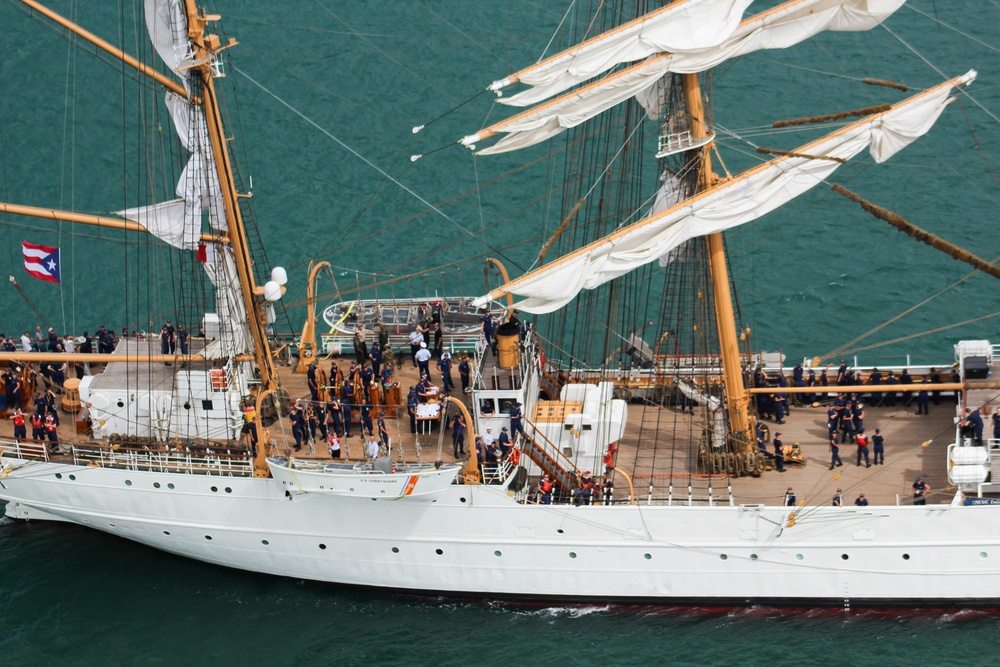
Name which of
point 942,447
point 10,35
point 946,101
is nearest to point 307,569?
point 942,447

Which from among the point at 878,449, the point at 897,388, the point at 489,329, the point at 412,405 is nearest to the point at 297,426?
the point at 412,405

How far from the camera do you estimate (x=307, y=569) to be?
4491 centimetres

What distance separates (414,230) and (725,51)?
895 inches

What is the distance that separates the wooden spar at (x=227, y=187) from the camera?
42.1 meters

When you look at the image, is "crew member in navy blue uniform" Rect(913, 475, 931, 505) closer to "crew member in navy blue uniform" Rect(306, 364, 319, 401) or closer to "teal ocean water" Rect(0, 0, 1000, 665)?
"teal ocean water" Rect(0, 0, 1000, 665)

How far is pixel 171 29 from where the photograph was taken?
1687 inches

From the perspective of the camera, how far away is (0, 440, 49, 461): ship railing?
45.1 m

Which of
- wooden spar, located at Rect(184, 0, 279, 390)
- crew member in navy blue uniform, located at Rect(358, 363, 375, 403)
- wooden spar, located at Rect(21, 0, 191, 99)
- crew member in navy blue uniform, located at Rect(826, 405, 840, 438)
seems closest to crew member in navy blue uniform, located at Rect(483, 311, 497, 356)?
crew member in navy blue uniform, located at Rect(358, 363, 375, 403)

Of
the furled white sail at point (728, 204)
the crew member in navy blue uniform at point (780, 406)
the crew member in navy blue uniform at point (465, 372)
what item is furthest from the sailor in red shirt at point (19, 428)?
the crew member in navy blue uniform at point (780, 406)

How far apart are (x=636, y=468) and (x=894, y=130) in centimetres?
1161

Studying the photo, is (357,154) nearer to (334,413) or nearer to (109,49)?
(334,413)

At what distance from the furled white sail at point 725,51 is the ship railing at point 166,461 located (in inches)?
431

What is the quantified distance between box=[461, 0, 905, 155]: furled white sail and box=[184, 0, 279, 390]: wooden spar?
6691 mm

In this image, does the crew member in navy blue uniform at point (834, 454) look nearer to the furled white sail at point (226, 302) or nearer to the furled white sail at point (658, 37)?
the furled white sail at point (658, 37)
